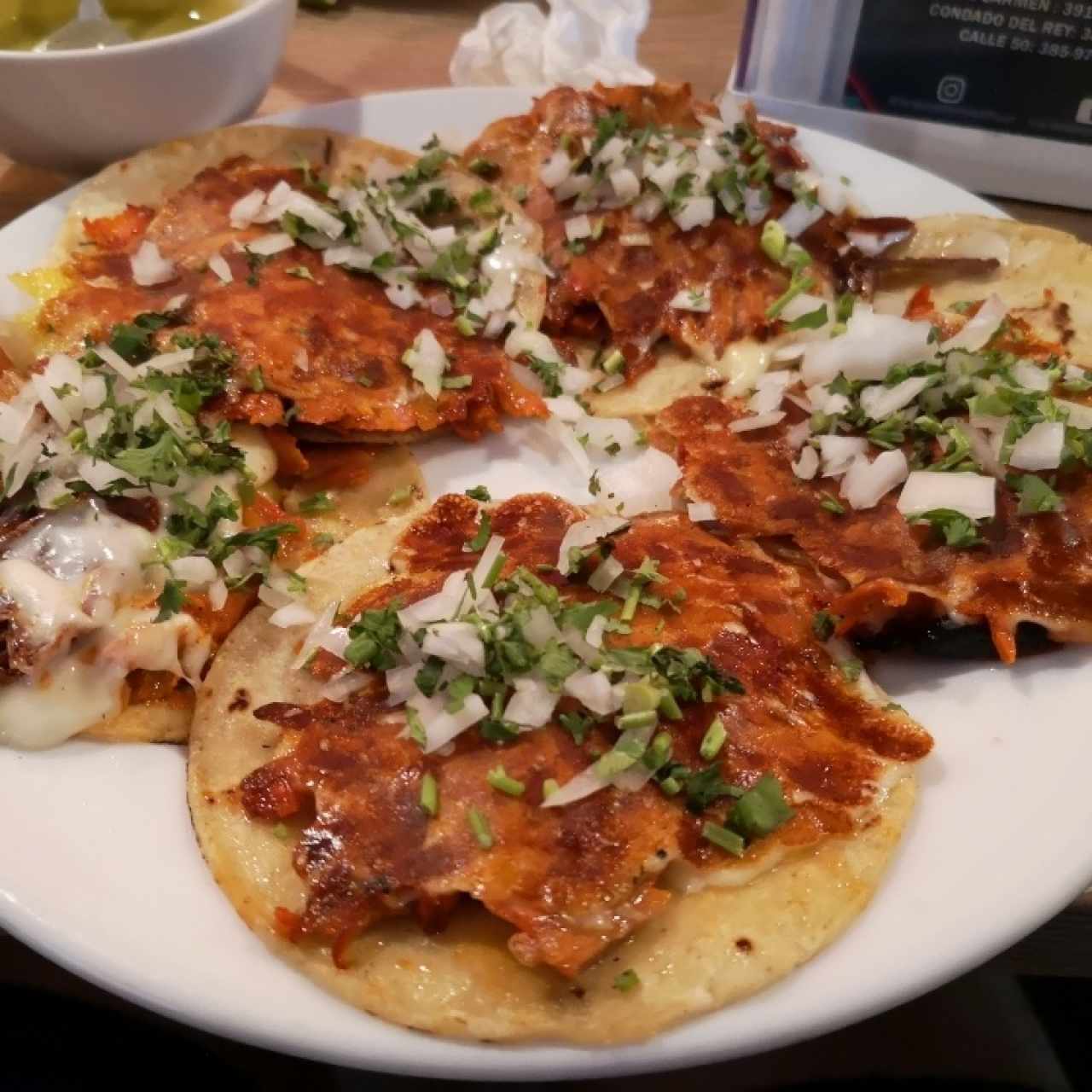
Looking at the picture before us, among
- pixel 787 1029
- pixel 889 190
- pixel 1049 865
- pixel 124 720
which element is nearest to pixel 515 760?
pixel 787 1029

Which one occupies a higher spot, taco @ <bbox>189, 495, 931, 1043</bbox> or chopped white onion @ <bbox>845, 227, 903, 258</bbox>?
chopped white onion @ <bbox>845, 227, 903, 258</bbox>

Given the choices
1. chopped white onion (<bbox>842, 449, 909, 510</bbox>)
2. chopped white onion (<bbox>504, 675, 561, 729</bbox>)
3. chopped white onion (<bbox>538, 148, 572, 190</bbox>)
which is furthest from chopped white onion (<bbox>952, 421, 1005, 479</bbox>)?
chopped white onion (<bbox>538, 148, 572, 190</bbox>)

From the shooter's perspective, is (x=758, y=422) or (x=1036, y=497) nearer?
(x=1036, y=497)

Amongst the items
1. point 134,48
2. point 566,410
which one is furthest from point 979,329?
point 134,48

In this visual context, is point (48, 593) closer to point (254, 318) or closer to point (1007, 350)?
point (254, 318)

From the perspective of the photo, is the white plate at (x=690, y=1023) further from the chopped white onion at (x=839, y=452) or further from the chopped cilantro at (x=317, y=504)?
the chopped cilantro at (x=317, y=504)

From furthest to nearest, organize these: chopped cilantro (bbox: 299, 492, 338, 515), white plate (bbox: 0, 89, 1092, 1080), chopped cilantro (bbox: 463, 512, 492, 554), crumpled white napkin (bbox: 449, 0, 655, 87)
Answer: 1. crumpled white napkin (bbox: 449, 0, 655, 87)
2. chopped cilantro (bbox: 299, 492, 338, 515)
3. chopped cilantro (bbox: 463, 512, 492, 554)
4. white plate (bbox: 0, 89, 1092, 1080)

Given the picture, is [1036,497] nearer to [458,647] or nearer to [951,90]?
[458,647]

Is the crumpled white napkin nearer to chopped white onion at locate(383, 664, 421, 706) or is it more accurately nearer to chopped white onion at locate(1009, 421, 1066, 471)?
chopped white onion at locate(1009, 421, 1066, 471)
